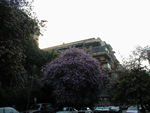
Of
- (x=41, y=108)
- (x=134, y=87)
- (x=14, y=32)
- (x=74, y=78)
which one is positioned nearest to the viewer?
(x=14, y=32)

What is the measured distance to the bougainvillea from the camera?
18.2 m

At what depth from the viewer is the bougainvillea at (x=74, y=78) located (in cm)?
1819

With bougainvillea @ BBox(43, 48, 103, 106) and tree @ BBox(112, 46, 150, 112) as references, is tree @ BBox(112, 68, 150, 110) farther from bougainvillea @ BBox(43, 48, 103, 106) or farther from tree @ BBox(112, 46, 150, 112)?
bougainvillea @ BBox(43, 48, 103, 106)

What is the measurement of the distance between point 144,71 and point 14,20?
1126 cm

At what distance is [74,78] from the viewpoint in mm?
18078

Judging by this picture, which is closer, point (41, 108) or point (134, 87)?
point (134, 87)

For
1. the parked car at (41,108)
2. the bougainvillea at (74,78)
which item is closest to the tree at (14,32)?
the parked car at (41,108)

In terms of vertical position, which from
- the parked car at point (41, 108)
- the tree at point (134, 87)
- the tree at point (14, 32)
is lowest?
the parked car at point (41, 108)

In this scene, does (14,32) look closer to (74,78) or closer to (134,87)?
(134,87)

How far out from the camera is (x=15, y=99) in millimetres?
20078

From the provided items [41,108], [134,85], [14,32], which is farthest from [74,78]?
[14,32]

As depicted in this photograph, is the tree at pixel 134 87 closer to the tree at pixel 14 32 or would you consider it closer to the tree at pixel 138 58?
the tree at pixel 138 58

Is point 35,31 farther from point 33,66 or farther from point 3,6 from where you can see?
point 33,66

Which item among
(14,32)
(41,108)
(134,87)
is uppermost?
(14,32)
